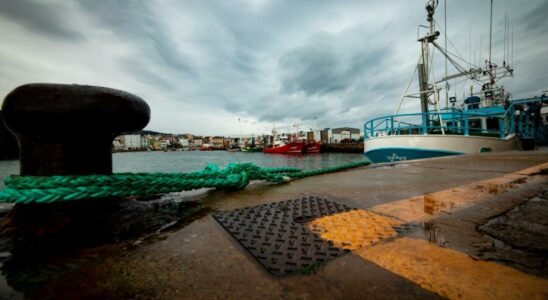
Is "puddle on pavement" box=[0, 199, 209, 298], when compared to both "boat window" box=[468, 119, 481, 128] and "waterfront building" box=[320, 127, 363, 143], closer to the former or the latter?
"boat window" box=[468, 119, 481, 128]

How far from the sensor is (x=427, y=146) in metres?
8.20

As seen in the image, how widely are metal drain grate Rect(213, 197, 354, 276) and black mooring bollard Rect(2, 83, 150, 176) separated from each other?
94 centimetres

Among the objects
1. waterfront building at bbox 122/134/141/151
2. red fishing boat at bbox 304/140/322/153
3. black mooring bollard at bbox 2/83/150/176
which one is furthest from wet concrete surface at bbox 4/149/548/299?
waterfront building at bbox 122/134/141/151

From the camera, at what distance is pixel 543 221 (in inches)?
48.9

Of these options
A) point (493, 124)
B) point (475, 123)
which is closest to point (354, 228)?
point (493, 124)

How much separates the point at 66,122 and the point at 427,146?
9.80 metres

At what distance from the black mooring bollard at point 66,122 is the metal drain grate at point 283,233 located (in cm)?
94

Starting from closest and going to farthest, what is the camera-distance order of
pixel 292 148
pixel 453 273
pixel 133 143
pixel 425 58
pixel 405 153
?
1. pixel 453 273
2. pixel 405 153
3. pixel 425 58
4. pixel 292 148
5. pixel 133 143

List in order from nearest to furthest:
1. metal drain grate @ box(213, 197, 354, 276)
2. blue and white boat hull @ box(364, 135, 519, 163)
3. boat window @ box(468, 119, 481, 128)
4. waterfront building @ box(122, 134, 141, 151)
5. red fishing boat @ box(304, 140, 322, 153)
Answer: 1. metal drain grate @ box(213, 197, 354, 276)
2. blue and white boat hull @ box(364, 135, 519, 163)
3. boat window @ box(468, 119, 481, 128)
4. red fishing boat @ box(304, 140, 322, 153)
5. waterfront building @ box(122, 134, 141, 151)

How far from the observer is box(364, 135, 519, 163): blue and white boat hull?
8.15 m

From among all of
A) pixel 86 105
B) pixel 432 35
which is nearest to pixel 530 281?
pixel 86 105

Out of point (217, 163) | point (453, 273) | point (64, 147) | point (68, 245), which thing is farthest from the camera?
point (217, 163)

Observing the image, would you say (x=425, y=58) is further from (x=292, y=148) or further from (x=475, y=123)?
→ (x=292, y=148)

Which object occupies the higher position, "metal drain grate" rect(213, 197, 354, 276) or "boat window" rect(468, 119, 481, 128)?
"boat window" rect(468, 119, 481, 128)
